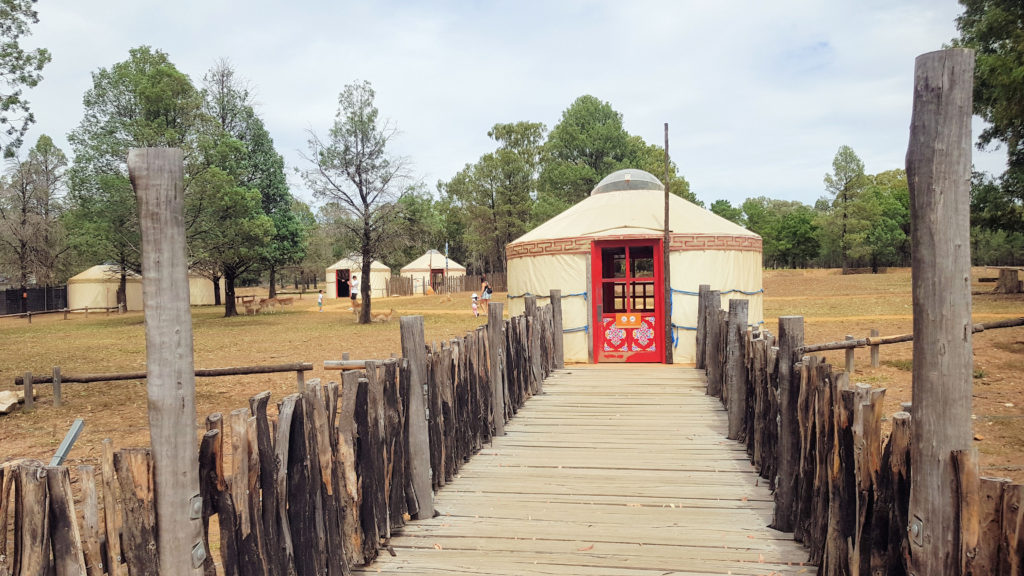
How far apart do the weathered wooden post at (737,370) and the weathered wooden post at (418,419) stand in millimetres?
2714

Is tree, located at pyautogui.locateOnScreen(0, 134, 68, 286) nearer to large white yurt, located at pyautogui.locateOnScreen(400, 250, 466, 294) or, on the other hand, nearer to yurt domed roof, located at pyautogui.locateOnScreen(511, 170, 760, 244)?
large white yurt, located at pyautogui.locateOnScreen(400, 250, 466, 294)

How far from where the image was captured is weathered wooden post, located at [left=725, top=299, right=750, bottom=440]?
522cm

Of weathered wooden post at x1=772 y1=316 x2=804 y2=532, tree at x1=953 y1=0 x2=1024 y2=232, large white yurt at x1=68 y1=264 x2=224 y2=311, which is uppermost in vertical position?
tree at x1=953 y1=0 x2=1024 y2=232

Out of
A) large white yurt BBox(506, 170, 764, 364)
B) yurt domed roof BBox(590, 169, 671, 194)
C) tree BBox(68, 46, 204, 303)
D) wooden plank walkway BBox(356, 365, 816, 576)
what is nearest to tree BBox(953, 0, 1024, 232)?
large white yurt BBox(506, 170, 764, 364)

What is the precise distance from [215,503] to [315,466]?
20.2 inches

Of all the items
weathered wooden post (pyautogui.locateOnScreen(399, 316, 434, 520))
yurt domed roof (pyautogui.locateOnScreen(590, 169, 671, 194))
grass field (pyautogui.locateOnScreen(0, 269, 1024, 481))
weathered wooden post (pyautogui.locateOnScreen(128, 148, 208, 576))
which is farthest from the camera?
yurt domed roof (pyautogui.locateOnScreen(590, 169, 671, 194))

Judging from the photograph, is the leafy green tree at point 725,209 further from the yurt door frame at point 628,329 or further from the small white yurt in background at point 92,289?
the yurt door frame at point 628,329

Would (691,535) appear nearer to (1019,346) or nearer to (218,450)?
(218,450)

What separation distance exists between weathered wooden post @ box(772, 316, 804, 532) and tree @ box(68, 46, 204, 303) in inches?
803

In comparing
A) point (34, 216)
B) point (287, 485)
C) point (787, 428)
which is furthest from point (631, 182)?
point (34, 216)

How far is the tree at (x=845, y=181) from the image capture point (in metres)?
43.3

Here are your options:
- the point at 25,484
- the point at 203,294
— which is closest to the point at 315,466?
the point at 25,484

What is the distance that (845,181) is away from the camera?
1740 inches

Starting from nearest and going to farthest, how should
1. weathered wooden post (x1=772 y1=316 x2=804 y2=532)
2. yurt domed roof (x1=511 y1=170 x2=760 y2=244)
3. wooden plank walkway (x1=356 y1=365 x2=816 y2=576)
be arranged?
wooden plank walkway (x1=356 y1=365 x2=816 y2=576) < weathered wooden post (x1=772 y1=316 x2=804 y2=532) < yurt domed roof (x1=511 y1=170 x2=760 y2=244)
